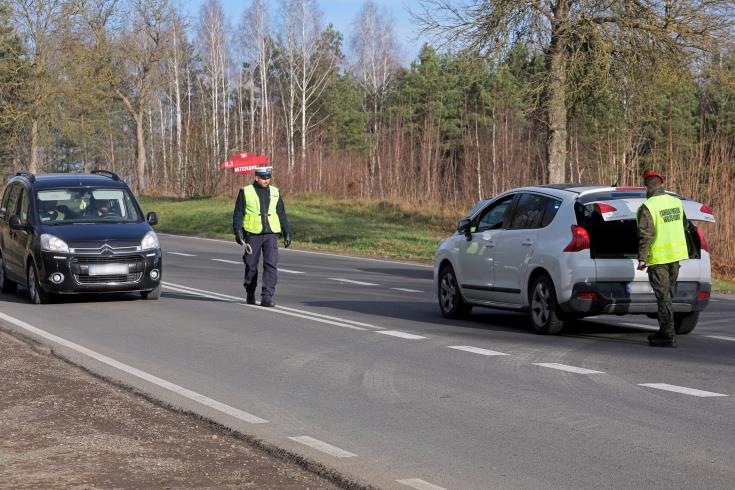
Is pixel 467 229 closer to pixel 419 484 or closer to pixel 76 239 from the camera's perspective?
pixel 76 239

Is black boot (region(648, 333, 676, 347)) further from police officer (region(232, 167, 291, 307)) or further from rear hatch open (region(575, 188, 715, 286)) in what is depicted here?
police officer (region(232, 167, 291, 307))

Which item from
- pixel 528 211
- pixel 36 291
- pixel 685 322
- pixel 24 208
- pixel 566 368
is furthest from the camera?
pixel 24 208

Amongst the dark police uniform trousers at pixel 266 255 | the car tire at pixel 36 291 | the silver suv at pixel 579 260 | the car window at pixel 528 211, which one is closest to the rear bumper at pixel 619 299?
the silver suv at pixel 579 260

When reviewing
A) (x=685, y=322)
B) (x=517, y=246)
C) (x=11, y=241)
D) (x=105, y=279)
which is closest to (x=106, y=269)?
(x=105, y=279)

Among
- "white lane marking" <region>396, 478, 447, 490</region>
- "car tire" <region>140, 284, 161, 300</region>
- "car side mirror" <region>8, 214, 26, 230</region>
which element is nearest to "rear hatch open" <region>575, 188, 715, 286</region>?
"white lane marking" <region>396, 478, 447, 490</region>

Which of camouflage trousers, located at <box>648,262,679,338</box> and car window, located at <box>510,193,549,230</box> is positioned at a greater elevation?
car window, located at <box>510,193,549,230</box>

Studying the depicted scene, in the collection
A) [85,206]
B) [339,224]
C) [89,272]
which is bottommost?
Answer: [89,272]

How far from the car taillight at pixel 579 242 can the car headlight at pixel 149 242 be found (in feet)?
21.7

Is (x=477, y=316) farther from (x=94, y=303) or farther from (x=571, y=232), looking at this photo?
(x=94, y=303)

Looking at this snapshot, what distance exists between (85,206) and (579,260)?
817 cm

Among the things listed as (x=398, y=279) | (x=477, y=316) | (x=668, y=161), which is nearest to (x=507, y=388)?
(x=477, y=316)

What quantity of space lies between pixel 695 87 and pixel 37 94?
47.4 meters

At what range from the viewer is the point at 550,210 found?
13.6m

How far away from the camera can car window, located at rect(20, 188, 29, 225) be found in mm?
18141
